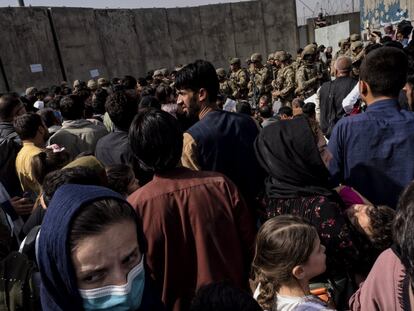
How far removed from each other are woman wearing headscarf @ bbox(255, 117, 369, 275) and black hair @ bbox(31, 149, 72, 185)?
147cm

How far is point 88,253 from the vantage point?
1.12m

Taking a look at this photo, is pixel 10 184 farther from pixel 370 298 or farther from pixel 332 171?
pixel 370 298

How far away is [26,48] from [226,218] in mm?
12981

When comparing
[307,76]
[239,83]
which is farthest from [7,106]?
[239,83]

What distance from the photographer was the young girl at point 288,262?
1.50 m

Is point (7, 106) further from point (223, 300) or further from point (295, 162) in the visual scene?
point (223, 300)

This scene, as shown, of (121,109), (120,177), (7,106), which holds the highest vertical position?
(7,106)

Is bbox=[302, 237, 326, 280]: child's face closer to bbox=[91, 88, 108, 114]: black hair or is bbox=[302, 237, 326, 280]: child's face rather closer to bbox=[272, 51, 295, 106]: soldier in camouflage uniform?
bbox=[91, 88, 108, 114]: black hair

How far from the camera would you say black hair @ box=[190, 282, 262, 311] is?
3.62 feet

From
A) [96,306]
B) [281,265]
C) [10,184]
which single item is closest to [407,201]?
[281,265]

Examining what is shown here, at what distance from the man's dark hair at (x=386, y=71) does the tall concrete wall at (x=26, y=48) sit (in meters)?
12.5

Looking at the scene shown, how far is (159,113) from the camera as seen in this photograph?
5.93 feet

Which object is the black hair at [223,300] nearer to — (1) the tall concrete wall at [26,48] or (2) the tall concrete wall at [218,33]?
(1) the tall concrete wall at [26,48]

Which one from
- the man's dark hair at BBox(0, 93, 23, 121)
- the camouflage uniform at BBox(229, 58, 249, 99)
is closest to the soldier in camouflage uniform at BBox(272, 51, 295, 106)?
the camouflage uniform at BBox(229, 58, 249, 99)
